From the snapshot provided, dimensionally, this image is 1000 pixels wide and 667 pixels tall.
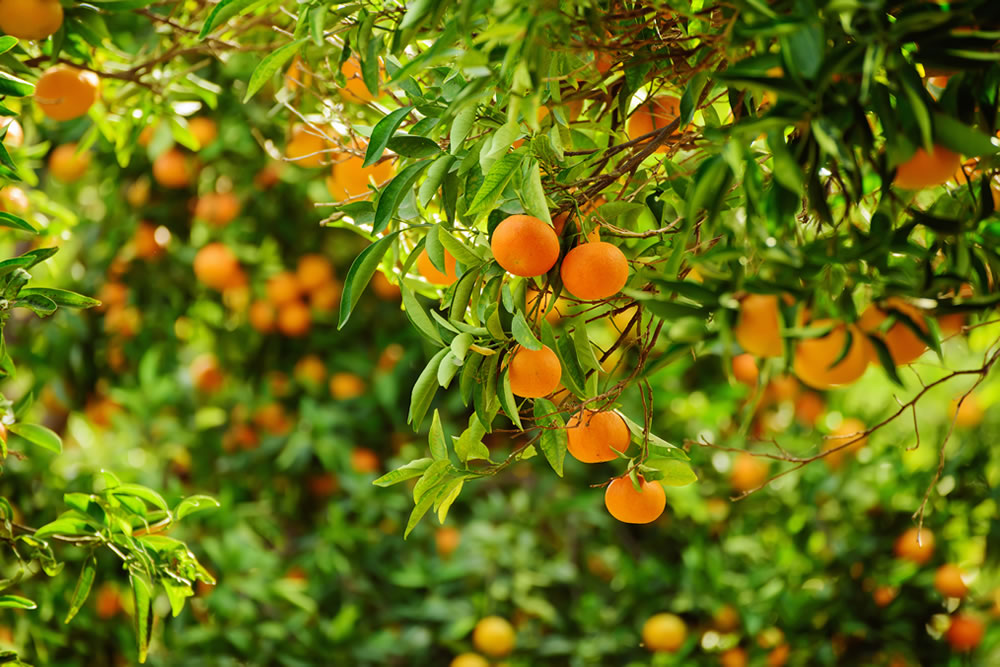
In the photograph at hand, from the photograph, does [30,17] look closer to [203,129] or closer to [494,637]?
[203,129]

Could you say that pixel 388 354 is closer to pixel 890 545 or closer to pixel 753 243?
pixel 890 545

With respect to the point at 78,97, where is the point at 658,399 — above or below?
below

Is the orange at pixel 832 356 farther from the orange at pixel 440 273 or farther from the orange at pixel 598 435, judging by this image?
the orange at pixel 440 273

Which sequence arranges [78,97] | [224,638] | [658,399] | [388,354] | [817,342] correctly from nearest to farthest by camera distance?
[817,342], [78,97], [224,638], [658,399], [388,354]

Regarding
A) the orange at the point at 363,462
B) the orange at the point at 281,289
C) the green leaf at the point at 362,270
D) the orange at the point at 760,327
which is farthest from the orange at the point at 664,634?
the orange at the point at 760,327

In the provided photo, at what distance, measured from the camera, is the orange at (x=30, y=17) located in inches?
36.5

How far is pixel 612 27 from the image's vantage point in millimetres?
734

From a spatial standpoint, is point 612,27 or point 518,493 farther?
point 518,493

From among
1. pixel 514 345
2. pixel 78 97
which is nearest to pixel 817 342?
pixel 514 345

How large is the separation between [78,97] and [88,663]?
110 cm

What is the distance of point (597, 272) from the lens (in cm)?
73

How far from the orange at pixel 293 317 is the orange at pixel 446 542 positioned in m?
0.58

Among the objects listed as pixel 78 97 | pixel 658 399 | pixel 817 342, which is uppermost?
pixel 817 342

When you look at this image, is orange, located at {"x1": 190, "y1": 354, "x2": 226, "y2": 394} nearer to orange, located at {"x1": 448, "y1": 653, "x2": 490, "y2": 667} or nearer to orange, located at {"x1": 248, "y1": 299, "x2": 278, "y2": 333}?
orange, located at {"x1": 248, "y1": 299, "x2": 278, "y2": 333}
